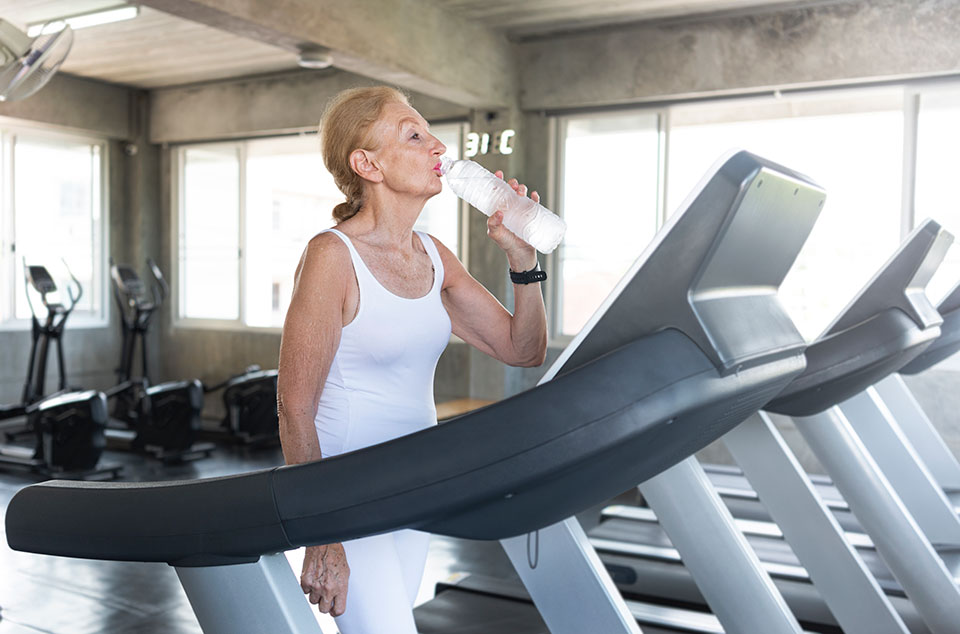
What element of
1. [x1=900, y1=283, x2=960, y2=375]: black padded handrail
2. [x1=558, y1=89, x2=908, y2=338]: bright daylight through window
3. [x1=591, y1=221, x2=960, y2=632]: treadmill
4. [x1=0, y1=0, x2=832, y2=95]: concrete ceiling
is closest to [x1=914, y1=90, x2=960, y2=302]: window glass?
[x1=558, y1=89, x2=908, y2=338]: bright daylight through window

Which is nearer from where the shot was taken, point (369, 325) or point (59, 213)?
point (369, 325)

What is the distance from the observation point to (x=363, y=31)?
4449mm

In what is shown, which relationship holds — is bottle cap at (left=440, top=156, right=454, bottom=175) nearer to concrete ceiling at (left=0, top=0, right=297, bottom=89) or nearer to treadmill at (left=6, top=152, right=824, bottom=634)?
treadmill at (left=6, top=152, right=824, bottom=634)

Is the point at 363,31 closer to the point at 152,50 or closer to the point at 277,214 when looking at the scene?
the point at 152,50

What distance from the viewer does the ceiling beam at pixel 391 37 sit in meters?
3.86

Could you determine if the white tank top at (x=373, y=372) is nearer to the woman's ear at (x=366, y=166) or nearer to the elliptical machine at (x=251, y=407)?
the woman's ear at (x=366, y=166)

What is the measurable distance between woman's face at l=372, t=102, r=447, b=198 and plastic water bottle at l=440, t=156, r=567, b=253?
0.10 ft

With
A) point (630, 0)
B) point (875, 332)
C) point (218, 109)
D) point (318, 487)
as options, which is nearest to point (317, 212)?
point (218, 109)

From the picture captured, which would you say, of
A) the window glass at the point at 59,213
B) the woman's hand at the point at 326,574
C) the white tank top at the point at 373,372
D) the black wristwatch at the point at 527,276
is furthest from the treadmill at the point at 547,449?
the window glass at the point at 59,213

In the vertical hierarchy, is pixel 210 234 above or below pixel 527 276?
above

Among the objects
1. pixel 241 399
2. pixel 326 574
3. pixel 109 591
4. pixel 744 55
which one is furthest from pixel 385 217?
pixel 241 399

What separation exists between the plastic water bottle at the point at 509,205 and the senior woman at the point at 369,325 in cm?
2

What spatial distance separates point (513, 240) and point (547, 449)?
67cm

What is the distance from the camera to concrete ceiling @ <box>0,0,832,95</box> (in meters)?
4.02
